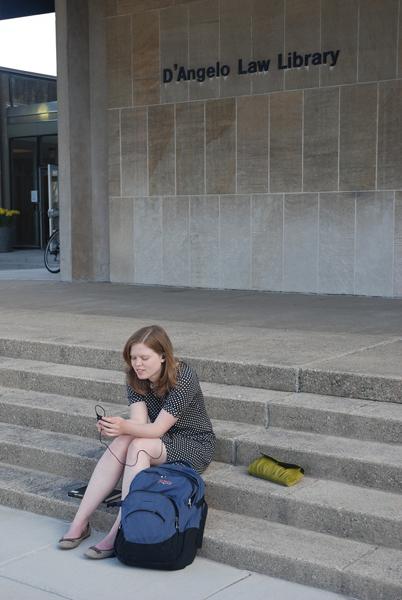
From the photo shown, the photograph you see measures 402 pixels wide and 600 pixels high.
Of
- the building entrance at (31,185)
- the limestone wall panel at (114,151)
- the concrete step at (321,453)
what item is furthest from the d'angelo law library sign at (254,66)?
the building entrance at (31,185)

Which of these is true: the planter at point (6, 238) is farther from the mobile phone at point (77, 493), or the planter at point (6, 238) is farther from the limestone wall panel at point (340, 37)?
the mobile phone at point (77, 493)

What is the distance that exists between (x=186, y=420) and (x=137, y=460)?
1.47 feet

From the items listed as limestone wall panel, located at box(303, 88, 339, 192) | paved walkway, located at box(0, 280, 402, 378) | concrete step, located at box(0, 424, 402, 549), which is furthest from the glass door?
concrete step, located at box(0, 424, 402, 549)

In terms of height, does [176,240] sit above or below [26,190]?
below

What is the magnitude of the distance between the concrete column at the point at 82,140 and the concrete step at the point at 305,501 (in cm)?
788

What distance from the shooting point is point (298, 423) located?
5387 millimetres

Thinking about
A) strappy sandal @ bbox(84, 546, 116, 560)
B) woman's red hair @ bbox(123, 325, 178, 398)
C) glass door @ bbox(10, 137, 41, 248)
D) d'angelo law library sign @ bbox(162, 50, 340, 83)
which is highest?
d'angelo law library sign @ bbox(162, 50, 340, 83)

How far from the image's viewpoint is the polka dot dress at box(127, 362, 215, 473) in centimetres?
477

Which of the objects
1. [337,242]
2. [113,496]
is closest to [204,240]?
[337,242]

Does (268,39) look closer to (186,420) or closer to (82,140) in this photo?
(82,140)

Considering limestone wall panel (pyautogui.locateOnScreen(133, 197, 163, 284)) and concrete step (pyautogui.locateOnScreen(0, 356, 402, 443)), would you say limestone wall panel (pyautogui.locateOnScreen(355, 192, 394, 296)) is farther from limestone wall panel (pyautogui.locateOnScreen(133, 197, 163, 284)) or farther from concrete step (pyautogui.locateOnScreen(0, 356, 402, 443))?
concrete step (pyautogui.locateOnScreen(0, 356, 402, 443))

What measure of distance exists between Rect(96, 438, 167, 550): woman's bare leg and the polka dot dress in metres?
0.08

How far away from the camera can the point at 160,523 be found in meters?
4.16

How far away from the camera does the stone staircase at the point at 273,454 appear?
13.9 ft
